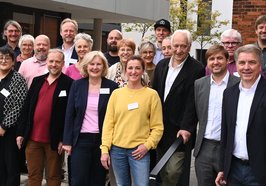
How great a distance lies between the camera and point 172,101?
5121 mm

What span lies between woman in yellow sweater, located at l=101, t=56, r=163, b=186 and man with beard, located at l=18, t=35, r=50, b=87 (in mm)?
1764

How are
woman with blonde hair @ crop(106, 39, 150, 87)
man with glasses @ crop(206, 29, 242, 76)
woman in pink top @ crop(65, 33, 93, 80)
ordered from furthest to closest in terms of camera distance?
woman in pink top @ crop(65, 33, 93, 80) → woman with blonde hair @ crop(106, 39, 150, 87) → man with glasses @ crop(206, 29, 242, 76)

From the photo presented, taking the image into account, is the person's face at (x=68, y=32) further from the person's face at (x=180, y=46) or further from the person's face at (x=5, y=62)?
the person's face at (x=180, y=46)

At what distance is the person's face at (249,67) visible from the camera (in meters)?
3.86

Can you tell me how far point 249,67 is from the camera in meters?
3.85

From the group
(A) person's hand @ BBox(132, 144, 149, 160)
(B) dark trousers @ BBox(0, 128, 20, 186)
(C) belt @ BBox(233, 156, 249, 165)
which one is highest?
(C) belt @ BBox(233, 156, 249, 165)

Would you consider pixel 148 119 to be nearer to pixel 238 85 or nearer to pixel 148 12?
pixel 238 85

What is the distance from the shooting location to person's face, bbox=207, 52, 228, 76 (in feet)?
15.1

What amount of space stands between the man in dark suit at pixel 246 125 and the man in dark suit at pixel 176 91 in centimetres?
100

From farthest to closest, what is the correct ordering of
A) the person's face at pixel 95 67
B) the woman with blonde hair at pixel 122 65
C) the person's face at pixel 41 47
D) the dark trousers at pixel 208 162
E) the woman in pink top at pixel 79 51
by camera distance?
the person's face at pixel 41 47 → the woman in pink top at pixel 79 51 → the woman with blonde hair at pixel 122 65 → the person's face at pixel 95 67 → the dark trousers at pixel 208 162

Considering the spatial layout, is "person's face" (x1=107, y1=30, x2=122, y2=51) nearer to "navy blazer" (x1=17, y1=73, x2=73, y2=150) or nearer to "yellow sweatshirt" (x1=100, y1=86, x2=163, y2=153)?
"navy blazer" (x1=17, y1=73, x2=73, y2=150)

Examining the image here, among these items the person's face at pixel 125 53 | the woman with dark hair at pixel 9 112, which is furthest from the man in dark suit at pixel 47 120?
the person's face at pixel 125 53

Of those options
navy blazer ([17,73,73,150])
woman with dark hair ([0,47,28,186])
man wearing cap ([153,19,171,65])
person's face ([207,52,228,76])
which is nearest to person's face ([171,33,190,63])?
person's face ([207,52,228,76])

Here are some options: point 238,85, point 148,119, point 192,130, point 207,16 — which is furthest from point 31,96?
point 207,16
